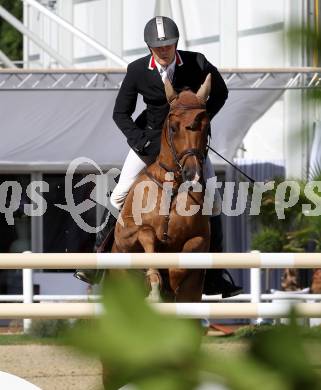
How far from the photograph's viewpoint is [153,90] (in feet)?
21.2

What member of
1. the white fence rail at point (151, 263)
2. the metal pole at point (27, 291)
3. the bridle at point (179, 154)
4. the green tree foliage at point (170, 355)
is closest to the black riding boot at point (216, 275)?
the bridle at point (179, 154)

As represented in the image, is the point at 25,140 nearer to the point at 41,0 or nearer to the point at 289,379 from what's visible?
the point at 41,0

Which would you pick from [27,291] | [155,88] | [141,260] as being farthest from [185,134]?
[27,291]

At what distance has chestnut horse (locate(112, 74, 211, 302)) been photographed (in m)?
6.04

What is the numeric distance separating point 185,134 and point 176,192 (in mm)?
344

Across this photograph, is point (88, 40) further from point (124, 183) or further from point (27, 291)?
point (124, 183)

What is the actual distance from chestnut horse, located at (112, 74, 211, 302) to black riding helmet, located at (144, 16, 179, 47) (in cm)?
34

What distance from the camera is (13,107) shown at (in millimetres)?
14070

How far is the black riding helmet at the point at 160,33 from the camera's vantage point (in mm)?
6383

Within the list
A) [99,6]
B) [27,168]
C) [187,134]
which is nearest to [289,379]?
[187,134]

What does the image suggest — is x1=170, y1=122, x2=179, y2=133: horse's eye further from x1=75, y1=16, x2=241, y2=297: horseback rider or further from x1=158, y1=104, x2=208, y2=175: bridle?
x1=75, y1=16, x2=241, y2=297: horseback rider

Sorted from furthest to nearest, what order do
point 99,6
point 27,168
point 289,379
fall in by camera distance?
point 99,6, point 27,168, point 289,379

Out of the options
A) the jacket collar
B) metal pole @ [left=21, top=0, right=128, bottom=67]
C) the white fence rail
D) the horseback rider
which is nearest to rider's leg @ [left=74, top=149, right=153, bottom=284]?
the horseback rider

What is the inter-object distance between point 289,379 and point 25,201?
14.1 metres
